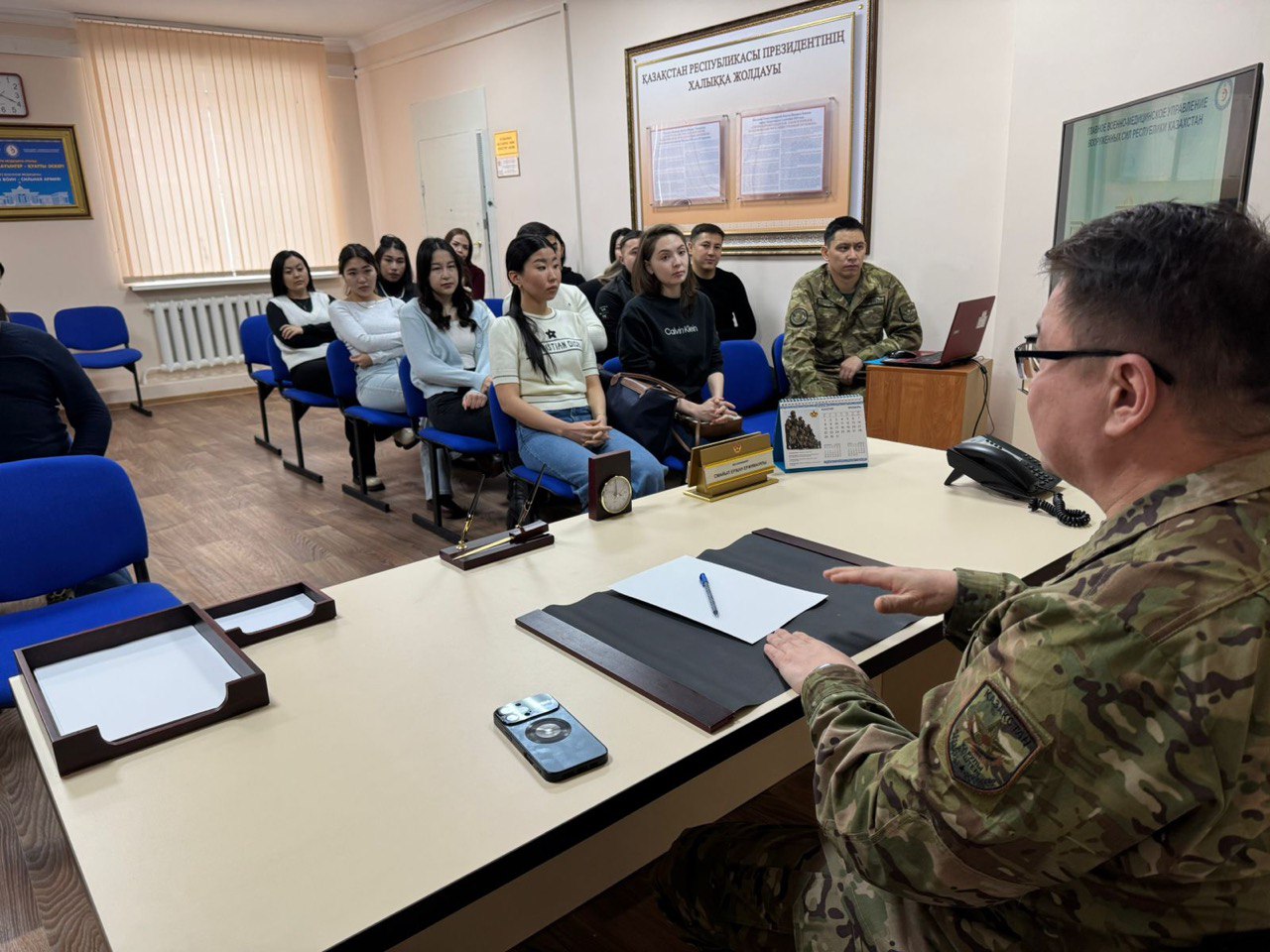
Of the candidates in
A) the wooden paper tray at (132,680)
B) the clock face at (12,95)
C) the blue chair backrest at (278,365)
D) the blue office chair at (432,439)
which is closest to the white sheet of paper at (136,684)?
the wooden paper tray at (132,680)

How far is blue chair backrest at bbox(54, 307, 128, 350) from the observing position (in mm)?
6371

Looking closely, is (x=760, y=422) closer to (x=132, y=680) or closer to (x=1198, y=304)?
(x=132, y=680)

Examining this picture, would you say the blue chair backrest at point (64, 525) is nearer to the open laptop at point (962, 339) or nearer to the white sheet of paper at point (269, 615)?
the white sheet of paper at point (269, 615)

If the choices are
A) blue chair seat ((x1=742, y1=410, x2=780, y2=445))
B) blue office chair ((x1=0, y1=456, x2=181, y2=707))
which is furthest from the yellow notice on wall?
blue office chair ((x1=0, y1=456, x2=181, y2=707))

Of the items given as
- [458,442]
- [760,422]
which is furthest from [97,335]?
[760,422]

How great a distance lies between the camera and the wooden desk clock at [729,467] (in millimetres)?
1858

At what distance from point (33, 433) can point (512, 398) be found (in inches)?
56.9

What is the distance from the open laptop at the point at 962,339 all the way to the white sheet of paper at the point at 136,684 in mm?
3074

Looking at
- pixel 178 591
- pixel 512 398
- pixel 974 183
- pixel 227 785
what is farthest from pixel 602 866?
pixel 974 183

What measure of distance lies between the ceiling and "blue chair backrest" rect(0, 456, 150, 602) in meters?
5.56

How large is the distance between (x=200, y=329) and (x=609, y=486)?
268 inches

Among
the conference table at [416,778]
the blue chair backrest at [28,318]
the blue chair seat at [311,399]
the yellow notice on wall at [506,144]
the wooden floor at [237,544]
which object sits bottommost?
the wooden floor at [237,544]

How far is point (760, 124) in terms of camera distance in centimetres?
477

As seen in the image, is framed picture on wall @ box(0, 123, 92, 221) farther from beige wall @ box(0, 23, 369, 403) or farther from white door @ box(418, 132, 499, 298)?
white door @ box(418, 132, 499, 298)
